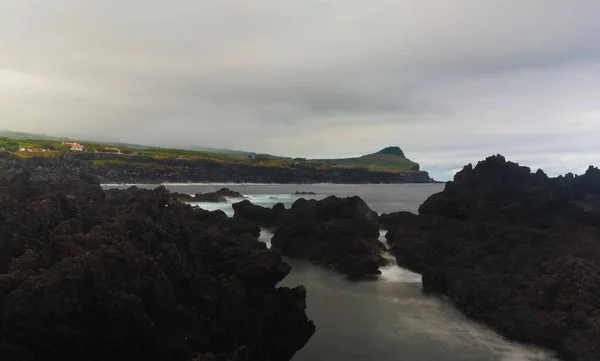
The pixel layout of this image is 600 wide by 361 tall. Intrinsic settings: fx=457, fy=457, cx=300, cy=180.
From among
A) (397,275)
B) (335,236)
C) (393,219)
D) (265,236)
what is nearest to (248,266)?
(397,275)

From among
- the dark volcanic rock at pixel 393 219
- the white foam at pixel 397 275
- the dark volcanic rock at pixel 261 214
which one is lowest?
the white foam at pixel 397 275

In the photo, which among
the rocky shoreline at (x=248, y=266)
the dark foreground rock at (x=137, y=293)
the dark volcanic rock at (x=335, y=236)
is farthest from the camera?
the dark volcanic rock at (x=335, y=236)

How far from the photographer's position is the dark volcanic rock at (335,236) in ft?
91.4

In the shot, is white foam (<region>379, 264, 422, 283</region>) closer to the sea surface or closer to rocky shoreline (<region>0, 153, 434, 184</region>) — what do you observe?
the sea surface

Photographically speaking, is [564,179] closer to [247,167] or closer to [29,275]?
[29,275]

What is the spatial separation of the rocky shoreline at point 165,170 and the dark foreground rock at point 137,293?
216 ft

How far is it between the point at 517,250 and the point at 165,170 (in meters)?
108

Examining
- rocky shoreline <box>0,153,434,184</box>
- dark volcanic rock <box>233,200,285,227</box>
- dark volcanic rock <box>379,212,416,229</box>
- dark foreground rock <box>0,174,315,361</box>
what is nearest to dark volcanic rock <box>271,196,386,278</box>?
dark volcanic rock <box>233,200,285,227</box>

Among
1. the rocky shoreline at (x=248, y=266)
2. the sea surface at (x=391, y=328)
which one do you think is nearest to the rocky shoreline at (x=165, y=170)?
the rocky shoreline at (x=248, y=266)

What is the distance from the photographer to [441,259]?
2692 centimetres

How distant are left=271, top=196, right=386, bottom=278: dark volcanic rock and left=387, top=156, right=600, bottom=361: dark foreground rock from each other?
2.49 metres

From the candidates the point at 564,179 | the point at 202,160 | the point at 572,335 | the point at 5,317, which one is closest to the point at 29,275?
the point at 5,317

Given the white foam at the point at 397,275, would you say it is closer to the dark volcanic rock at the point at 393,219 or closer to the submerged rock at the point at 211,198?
the dark volcanic rock at the point at 393,219

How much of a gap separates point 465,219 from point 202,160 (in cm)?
11662
